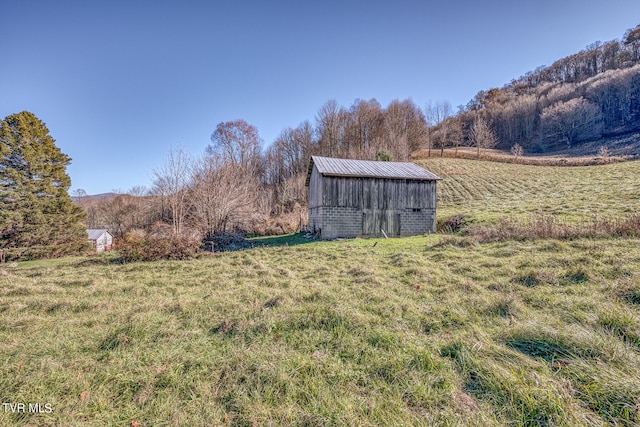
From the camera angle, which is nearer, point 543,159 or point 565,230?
point 565,230

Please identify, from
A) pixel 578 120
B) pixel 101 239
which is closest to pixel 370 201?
pixel 101 239

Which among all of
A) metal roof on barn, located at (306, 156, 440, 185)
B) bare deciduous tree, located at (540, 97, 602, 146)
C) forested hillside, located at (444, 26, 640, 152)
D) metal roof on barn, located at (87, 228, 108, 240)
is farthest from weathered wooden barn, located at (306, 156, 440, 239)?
bare deciduous tree, located at (540, 97, 602, 146)

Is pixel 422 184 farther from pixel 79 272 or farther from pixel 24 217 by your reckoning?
pixel 24 217

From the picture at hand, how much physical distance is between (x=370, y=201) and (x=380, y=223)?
1.58m

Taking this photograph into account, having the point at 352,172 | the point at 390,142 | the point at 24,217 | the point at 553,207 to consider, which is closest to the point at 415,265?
the point at 352,172

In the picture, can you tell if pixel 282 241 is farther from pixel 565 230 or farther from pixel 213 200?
pixel 565 230

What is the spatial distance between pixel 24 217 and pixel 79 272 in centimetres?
1121

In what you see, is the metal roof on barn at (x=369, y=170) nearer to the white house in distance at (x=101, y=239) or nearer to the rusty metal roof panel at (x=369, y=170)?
the rusty metal roof panel at (x=369, y=170)

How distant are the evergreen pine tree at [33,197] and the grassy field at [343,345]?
12.1 m

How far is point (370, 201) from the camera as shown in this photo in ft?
57.3

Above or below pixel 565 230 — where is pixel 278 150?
above

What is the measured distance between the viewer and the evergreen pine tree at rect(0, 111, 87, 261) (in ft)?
51.9

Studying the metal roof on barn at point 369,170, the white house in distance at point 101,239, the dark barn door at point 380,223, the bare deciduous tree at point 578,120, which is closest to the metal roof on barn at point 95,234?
the white house in distance at point 101,239

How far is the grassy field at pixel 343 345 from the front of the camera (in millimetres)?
2654
